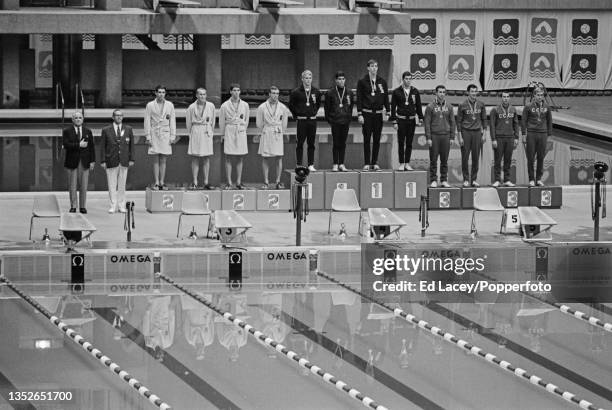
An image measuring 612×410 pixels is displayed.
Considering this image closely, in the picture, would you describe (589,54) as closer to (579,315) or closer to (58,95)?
(58,95)

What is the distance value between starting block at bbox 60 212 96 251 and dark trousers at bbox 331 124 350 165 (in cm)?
504

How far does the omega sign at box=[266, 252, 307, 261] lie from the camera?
54.5ft

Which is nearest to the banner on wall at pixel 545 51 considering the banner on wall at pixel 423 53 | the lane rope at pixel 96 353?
the banner on wall at pixel 423 53

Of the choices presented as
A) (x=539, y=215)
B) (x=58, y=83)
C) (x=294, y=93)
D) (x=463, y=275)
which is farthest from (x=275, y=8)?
(x=463, y=275)

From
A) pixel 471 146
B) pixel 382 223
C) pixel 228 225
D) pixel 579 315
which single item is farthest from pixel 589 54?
pixel 579 315

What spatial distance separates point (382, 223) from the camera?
58.3 ft

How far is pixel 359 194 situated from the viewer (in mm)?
20984

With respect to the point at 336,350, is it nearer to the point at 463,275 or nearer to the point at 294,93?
the point at 463,275

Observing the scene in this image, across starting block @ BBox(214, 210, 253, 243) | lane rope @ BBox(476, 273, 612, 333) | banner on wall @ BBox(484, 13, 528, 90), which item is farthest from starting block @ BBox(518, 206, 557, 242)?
banner on wall @ BBox(484, 13, 528, 90)

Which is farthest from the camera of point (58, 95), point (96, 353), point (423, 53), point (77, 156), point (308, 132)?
point (423, 53)

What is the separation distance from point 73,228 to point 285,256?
2.60 meters

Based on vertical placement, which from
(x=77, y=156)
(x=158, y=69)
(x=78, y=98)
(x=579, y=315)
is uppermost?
(x=158, y=69)

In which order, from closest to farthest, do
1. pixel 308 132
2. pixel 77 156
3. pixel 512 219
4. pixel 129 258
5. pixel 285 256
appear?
pixel 129 258 → pixel 285 256 → pixel 512 219 → pixel 77 156 → pixel 308 132

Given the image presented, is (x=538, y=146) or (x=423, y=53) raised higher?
(x=423, y=53)
